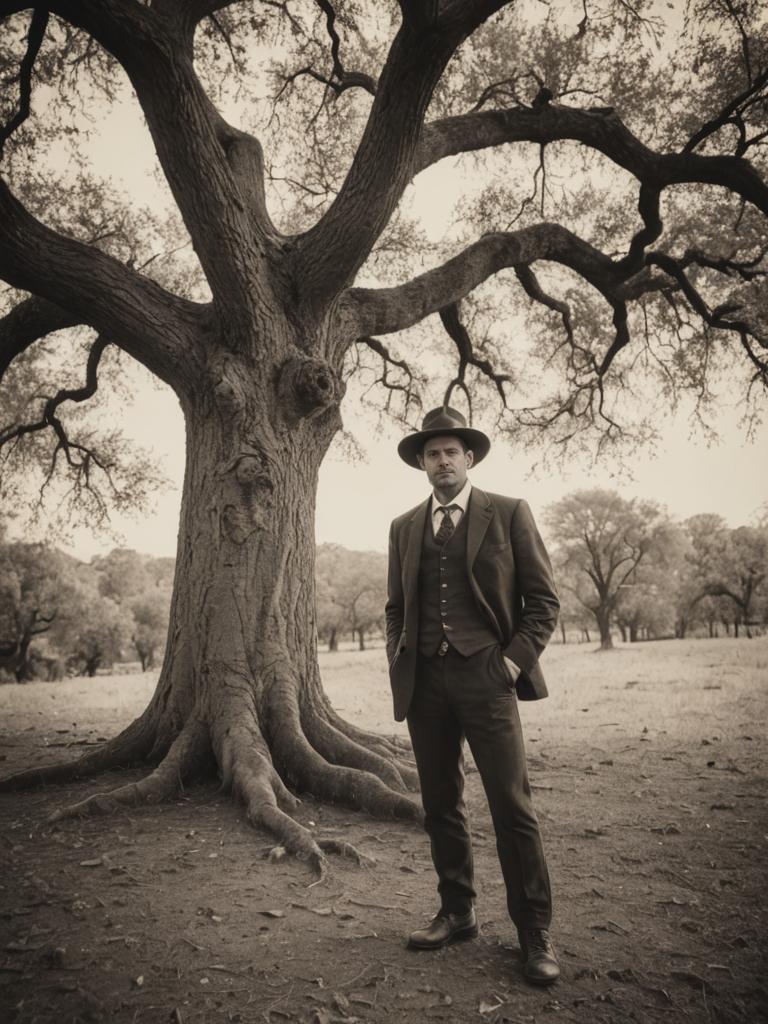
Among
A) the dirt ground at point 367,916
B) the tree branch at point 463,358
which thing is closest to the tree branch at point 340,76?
the tree branch at point 463,358

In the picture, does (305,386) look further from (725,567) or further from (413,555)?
(725,567)

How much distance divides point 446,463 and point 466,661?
1.16 meters

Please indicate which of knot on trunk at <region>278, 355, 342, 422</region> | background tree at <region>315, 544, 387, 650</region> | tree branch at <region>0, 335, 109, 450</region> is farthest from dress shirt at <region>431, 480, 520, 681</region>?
background tree at <region>315, 544, 387, 650</region>

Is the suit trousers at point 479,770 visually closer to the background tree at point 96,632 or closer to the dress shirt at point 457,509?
the dress shirt at point 457,509

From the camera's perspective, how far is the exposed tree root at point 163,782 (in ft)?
16.1

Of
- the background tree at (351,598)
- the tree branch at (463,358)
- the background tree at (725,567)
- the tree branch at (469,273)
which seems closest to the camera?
the tree branch at (469,273)

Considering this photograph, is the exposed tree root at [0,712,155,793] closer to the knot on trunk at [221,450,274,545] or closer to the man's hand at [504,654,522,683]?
the knot on trunk at [221,450,274,545]

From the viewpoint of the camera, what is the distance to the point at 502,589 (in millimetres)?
3398

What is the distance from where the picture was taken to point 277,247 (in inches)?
272

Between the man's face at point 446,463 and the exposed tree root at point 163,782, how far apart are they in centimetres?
369

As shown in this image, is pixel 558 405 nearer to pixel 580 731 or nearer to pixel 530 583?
pixel 580 731

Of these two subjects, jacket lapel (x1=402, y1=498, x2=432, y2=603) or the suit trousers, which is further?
jacket lapel (x1=402, y1=498, x2=432, y2=603)

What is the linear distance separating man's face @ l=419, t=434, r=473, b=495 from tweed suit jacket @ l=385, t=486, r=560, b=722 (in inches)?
5.3

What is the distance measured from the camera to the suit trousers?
3.10 metres
